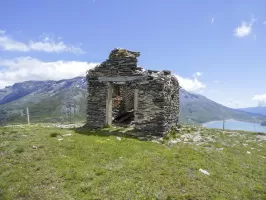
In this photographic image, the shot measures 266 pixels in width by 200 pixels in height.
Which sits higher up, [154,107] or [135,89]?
[135,89]

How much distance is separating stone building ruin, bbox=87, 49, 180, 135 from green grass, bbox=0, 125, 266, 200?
435 cm

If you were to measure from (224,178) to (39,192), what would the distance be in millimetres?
8138

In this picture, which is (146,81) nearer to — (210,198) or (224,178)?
(224,178)

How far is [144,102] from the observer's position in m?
20.6

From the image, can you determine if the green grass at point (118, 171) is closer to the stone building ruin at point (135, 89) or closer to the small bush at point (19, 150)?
the small bush at point (19, 150)

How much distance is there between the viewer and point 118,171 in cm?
1100

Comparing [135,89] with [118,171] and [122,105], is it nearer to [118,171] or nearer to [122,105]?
[122,105]

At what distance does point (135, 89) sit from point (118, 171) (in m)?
12.2

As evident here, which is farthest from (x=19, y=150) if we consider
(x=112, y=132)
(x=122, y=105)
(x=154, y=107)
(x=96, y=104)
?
(x=122, y=105)

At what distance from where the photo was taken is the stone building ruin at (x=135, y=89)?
20.1 m

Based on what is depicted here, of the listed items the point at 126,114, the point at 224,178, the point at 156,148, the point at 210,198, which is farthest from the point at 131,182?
the point at 126,114

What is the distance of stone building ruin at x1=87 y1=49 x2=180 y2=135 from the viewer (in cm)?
2011

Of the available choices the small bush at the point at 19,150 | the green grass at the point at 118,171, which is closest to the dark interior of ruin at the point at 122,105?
the green grass at the point at 118,171

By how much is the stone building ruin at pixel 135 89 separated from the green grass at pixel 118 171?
4355 millimetres
